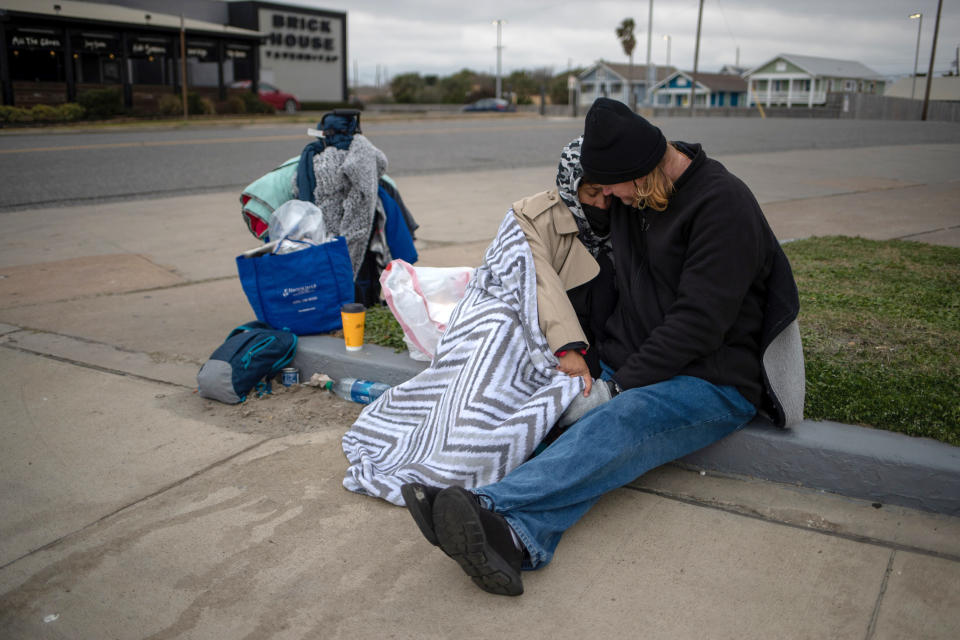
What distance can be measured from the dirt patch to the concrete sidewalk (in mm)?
14

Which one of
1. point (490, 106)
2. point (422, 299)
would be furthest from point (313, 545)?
point (490, 106)

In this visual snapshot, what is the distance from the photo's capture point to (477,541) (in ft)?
7.23

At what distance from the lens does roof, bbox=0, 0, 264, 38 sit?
95.5 feet

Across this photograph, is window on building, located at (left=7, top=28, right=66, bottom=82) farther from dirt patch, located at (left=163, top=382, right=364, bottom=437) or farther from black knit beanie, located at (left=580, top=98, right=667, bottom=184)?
black knit beanie, located at (left=580, top=98, right=667, bottom=184)

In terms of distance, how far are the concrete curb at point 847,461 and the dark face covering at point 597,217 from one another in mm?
936

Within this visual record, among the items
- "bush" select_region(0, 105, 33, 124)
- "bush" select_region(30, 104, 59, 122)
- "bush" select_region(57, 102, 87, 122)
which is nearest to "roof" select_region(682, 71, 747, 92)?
"bush" select_region(57, 102, 87, 122)

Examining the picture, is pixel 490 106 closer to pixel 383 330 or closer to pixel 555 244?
pixel 383 330

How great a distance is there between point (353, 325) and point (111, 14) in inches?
1352

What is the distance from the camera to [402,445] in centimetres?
306

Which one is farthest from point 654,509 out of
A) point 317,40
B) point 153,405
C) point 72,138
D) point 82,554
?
point 317,40

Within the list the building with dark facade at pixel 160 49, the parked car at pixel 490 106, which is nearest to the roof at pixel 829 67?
the parked car at pixel 490 106

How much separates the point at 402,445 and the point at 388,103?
57.0 meters

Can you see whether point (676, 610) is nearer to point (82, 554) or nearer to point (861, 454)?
point (861, 454)

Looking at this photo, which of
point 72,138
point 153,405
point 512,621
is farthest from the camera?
point 72,138
